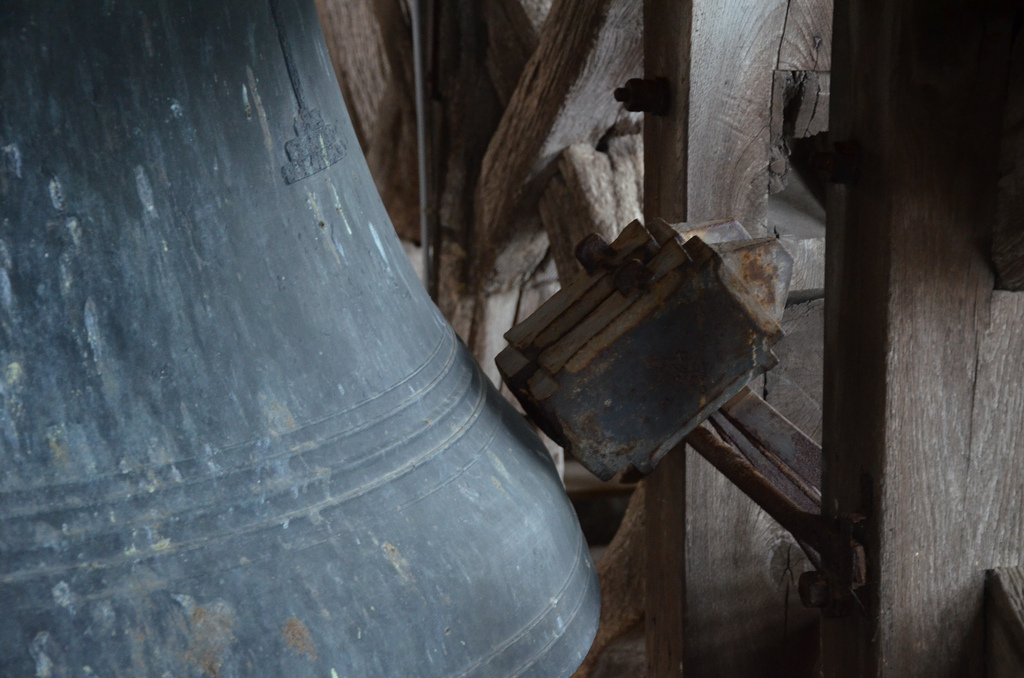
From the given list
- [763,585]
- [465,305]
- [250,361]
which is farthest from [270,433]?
[465,305]

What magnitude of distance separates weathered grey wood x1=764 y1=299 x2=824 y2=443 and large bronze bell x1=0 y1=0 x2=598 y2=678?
69 cm

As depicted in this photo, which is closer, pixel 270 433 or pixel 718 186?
pixel 270 433

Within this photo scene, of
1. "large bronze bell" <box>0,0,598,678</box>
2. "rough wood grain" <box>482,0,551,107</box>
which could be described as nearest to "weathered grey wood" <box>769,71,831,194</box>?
"large bronze bell" <box>0,0,598,678</box>

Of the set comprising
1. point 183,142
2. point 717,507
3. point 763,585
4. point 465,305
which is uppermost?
point 183,142

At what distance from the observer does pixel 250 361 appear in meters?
0.74

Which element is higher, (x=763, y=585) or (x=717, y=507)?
(x=717, y=507)

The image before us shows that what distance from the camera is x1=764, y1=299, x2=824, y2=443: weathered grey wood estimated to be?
4.56 feet

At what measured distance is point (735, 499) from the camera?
4.26 feet

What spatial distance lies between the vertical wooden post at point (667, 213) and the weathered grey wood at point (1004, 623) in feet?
1.35

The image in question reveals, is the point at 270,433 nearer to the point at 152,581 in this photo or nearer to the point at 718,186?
the point at 152,581

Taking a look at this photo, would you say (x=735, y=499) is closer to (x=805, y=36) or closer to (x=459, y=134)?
(x=805, y=36)

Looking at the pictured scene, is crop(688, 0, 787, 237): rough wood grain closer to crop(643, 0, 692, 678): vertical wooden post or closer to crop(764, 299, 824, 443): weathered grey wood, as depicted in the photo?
crop(643, 0, 692, 678): vertical wooden post

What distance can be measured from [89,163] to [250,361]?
18 centimetres

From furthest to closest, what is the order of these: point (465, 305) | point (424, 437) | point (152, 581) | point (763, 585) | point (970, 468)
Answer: point (465, 305) < point (763, 585) < point (970, 468) < point (424, 437) < point (152, 581)
